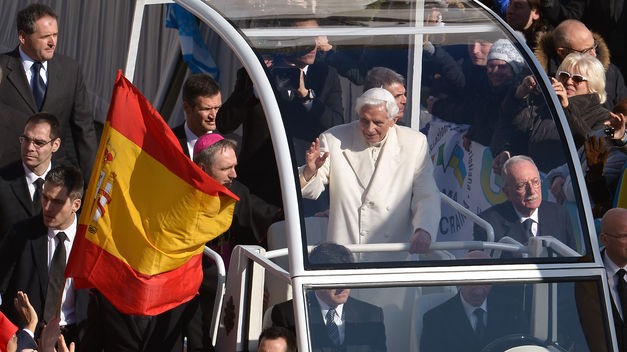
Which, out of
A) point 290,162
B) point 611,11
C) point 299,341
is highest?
point 611,11

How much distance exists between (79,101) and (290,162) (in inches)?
135

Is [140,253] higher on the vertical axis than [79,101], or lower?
lower

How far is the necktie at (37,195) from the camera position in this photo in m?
9.80

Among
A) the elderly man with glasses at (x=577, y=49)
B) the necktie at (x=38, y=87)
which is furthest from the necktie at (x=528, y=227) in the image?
the necktie at (x=38, y=87)

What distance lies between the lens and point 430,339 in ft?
25.9

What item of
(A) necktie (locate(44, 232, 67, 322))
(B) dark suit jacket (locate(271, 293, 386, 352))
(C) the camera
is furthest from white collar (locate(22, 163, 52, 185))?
(C) the camera

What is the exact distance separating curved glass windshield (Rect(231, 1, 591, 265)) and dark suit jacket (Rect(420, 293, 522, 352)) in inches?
10.7

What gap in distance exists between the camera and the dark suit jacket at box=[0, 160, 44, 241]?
31.9 ft

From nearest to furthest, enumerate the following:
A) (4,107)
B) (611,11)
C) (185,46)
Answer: (4,107), (185,46), (611,11)

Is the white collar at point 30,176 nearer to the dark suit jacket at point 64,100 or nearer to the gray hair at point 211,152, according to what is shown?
the dark suit jacket at point 64,100

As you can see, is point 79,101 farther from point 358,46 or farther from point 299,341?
point 299,341

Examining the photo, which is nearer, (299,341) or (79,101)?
(299,341)

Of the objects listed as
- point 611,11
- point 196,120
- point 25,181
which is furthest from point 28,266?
point 611,11

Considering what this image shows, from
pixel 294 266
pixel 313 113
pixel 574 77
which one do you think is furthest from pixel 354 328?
pixel 574 77
